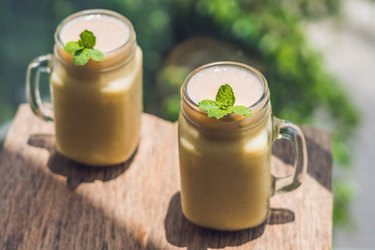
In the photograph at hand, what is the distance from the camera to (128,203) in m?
1.22

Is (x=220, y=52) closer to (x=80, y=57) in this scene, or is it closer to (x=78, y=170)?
(x=78, y=170)

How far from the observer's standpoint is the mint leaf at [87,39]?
1.14 meters

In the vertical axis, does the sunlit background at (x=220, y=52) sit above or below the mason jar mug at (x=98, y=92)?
below

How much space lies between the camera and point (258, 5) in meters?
2.46

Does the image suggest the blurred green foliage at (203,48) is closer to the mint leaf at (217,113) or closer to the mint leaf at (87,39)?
the mint leaf at (87,39)

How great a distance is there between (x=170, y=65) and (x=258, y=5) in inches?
13.4

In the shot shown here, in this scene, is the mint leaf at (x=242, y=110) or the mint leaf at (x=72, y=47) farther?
the mint leaf at (x=72, y=47)

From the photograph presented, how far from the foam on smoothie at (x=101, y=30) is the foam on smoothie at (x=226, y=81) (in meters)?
0.15

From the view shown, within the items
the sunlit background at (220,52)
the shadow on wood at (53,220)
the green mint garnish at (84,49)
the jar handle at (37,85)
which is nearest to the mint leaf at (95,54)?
the green mint garnish at (84,49)

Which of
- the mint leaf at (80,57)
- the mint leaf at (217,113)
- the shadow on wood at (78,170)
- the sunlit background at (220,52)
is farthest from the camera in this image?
the sunlit background at (220,52)

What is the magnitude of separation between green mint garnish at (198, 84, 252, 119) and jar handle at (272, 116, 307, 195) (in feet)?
0.34

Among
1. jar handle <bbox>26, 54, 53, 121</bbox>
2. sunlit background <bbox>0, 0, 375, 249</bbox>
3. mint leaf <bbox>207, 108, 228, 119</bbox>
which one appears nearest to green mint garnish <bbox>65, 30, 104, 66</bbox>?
jar handle <bbox>26, 54, 53, 121</bbox>

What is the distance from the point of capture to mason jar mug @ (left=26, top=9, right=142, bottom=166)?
1171mm

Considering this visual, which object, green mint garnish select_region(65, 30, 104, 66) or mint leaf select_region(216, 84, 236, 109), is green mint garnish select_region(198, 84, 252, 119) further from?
green mint garnish select_region(65, 30, 104, 66)
